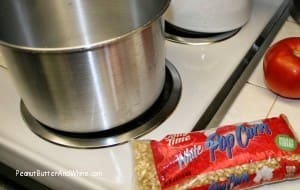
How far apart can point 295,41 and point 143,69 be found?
0.88 feet

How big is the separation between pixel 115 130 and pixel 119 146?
28mm

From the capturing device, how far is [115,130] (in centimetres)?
59

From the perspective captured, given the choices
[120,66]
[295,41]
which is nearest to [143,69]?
[120,66]

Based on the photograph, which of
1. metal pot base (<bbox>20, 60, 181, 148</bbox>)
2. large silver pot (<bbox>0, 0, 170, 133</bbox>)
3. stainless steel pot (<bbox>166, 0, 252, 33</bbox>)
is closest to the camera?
large silver pot (<bbox>0, 0, 170, 133</bbox>)

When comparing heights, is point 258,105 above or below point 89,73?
below

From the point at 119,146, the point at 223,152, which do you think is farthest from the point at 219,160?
the point at 119,146

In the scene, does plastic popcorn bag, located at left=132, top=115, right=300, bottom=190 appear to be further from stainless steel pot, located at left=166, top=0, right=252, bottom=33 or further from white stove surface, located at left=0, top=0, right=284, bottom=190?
stainless steel pot, located at left=166, top=0, right=252, bottom=33

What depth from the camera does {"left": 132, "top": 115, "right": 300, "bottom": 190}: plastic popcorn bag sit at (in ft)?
1.62

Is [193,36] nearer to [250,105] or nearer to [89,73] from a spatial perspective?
[250,105]

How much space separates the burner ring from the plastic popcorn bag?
249 millimetres

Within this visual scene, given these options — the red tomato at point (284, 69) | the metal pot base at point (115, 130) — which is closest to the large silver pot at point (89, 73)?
the metal pot base at point (115, 130)

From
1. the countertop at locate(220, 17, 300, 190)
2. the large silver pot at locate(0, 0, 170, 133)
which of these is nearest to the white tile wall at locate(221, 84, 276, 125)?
the countertop at locate(220, 17, 300, 190)

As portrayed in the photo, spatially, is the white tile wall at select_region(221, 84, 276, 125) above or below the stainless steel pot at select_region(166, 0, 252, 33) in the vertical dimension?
below

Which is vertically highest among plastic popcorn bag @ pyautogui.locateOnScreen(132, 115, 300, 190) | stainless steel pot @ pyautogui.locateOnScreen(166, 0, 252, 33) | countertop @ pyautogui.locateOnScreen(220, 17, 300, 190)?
stainless steel pot @ pyautogui.locateOnScreen(166, 0, 252, 33)
